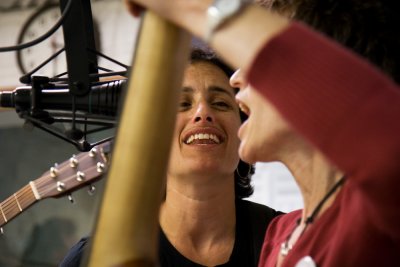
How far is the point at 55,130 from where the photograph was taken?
94 cm

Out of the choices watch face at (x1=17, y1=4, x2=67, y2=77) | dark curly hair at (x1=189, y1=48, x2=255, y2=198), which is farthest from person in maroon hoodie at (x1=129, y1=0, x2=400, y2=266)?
watch face at (x1=17, y1=4, x2=67, y2=77)

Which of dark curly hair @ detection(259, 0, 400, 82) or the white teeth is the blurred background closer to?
the white teeth

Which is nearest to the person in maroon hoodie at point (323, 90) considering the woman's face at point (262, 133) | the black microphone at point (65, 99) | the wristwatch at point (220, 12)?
the wristwatch at point (220, 12)

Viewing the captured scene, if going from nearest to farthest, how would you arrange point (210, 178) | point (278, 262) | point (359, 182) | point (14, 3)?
1. point (359, 182)
2. point (278, 262)
3. point (210, 178)
4. point (14, 3)

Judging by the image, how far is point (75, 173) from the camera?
154cm

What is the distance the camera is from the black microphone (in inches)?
35.4

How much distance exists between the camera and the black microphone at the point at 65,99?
2.95 ft

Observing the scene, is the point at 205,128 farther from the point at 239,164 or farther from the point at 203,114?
the point at 239,164

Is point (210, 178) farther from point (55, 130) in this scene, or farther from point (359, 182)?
point (359, 182)

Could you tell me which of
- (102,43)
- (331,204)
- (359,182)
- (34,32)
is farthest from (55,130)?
(34,32)

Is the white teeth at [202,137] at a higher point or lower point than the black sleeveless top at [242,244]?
higher

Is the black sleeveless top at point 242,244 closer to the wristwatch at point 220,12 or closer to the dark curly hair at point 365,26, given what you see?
the dark curly hair at point 365,26

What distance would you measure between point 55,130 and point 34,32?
215 cm

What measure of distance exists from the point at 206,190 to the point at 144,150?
846 mm
